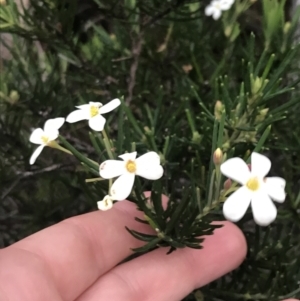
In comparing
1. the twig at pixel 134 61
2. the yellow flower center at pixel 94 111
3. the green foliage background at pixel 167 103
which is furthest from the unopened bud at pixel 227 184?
the twig at pixel 134 61

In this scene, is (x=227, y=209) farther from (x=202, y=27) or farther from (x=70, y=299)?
(x=202, y=27)

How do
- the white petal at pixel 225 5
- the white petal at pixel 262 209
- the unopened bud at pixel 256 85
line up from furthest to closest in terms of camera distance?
the white petal at pixel 225 5
the unopened bud at pixel 256 85
the white petal at pixel 262 209

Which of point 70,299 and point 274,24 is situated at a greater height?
point 274,24

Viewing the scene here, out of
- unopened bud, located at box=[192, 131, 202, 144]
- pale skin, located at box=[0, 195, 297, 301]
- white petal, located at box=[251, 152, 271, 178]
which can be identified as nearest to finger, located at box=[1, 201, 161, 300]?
pale skin, located at box=[0, 195, 297, 301]

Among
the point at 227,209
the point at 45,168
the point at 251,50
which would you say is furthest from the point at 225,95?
the point at 45,168

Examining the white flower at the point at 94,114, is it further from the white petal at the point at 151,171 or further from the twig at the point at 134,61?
the twig at the point at 134,61

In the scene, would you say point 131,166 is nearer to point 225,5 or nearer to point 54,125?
point 54,125

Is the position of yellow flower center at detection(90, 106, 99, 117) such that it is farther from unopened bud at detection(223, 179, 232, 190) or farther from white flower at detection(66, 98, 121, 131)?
unopened bud at detection(223, 179, 232, 190)
